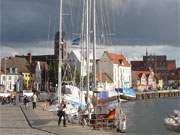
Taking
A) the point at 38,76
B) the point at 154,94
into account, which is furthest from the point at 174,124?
the point at 154,94

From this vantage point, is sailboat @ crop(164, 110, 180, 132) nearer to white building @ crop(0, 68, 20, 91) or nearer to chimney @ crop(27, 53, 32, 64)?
white building @ crop(0, 68, 20, 91)

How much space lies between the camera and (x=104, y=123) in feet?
120

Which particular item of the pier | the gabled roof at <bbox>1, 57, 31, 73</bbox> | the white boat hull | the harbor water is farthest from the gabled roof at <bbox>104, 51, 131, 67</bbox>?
the white boat hull

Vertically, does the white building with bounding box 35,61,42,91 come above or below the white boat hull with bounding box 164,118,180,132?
above

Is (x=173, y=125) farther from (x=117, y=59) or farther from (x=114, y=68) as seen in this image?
(x=117, y=59)

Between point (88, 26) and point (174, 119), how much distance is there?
10415 mm

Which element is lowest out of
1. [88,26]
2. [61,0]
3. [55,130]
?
[55,130]

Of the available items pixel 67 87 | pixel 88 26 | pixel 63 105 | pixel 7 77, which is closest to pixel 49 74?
pixel 7 77

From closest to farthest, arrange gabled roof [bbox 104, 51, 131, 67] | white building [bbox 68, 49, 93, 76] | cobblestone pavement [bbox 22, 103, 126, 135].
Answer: cobblestone pavement [bbox 22, 103, 126, 135], white building [bbox 68, 49, 93, 76], gabled roof [bbox 104, 51, 131, 67]

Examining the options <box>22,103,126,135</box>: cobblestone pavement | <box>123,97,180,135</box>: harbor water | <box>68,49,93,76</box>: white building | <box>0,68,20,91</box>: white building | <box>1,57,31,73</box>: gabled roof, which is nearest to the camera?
<box>22,103,126,135</box>: cobblestone pavement

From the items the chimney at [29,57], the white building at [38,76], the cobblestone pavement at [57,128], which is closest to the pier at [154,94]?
the white building at [38,76]

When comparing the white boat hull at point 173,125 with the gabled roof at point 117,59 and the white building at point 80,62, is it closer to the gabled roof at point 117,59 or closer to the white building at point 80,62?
the white building at point 80,62

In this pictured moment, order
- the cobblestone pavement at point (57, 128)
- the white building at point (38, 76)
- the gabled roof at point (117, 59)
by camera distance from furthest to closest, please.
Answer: the gabled roof at point (117, 59) → the white building at point (38, 76) → the cobblestone pavement at point (57, 128)

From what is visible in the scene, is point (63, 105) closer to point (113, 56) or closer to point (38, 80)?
point (38, 80)
